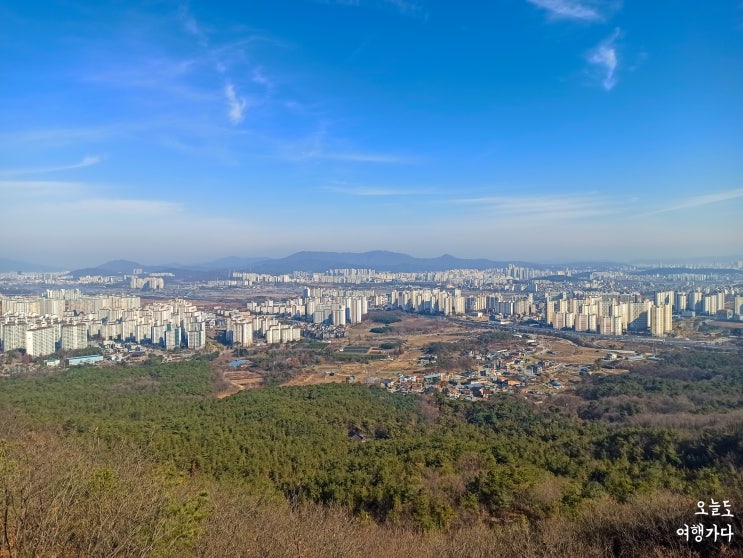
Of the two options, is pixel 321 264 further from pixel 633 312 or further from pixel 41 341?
pixel 41 341

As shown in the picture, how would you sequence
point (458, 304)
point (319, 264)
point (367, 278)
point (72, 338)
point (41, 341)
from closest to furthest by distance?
point (41, 341) < point (72, 338) < point (458, 304) < point (367, 278) < point (319, 264)

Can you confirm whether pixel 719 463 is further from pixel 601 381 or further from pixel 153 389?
pixel 153 389

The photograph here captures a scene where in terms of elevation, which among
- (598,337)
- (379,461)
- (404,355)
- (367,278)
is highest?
(367,278)

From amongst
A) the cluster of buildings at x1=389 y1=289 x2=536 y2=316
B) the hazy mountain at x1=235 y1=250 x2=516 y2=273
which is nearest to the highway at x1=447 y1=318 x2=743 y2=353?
the cluster of buildings at x1=389 y1=289 x2=536 y2=316

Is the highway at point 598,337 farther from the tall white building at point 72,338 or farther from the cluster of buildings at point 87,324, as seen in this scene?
the tall white building at point 72,338

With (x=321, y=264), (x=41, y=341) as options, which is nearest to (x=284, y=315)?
(x=41, y=341)

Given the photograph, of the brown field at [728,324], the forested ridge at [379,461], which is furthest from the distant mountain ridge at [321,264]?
the forested ridge at [379,461]

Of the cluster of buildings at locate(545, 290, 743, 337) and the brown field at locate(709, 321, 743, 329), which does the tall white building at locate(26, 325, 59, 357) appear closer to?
the cluster of buildings at locate(545, 290, 743, 337)
